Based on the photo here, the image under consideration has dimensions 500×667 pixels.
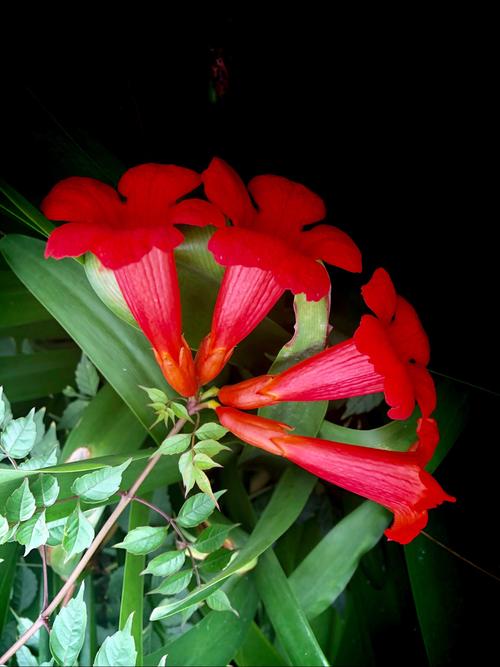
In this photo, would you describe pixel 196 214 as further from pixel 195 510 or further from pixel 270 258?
pixel 195 510

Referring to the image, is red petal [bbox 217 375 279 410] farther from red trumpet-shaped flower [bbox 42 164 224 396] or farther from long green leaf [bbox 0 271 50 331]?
long green leaf [bbox 0 271 50 331]

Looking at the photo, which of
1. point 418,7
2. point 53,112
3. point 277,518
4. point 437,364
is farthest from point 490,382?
point 53,112

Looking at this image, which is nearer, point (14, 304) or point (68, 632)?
point (68, 632)

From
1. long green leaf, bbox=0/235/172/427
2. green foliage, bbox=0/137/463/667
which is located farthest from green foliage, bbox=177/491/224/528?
long green leaf, bbox=0/235/172/427

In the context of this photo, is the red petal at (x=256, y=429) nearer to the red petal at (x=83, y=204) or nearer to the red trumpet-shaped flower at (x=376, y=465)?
the red trumpet-shaped flower at (x=376, y=465)

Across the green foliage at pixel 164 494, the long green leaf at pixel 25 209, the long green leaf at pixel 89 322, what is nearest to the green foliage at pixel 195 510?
the green foliage at pixel 164 494

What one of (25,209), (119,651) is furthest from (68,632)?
(25,209)

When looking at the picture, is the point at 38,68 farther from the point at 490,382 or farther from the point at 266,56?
the point at 490,382
